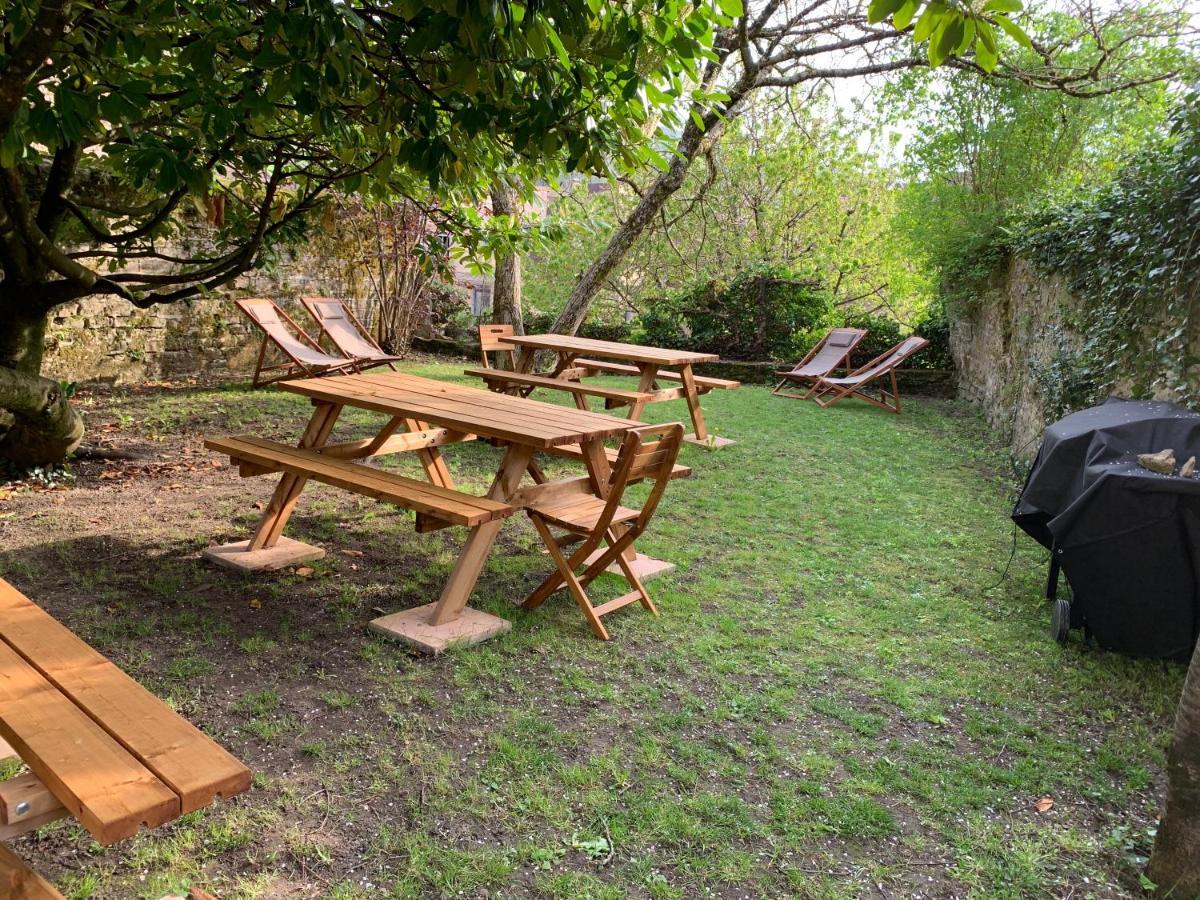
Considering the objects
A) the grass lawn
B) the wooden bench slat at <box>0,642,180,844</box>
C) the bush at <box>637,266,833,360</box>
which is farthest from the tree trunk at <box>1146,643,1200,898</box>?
the bush at <box>637,266,833,360</box>

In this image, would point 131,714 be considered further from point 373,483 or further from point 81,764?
point 373,483

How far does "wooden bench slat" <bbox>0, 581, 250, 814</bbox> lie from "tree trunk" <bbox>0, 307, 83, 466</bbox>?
3.29 meters

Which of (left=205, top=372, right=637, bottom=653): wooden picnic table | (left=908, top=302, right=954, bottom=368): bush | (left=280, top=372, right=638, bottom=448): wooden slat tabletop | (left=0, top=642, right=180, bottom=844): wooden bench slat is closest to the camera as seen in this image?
(left=0, top=642, right=180, bottom=844): wooden bench slat

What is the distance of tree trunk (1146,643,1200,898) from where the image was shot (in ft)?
6.37

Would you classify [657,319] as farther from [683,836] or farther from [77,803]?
[77,803]

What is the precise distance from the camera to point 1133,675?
10.3 ft

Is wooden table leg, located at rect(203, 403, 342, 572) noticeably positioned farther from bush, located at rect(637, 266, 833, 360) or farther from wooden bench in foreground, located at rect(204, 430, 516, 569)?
bush, located at rect(637, 266, 833, 360)

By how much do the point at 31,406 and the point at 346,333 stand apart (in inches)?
167

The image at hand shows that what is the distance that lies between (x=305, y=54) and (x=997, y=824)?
286 cm

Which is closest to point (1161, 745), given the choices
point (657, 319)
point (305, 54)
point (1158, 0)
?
point (305, 54)

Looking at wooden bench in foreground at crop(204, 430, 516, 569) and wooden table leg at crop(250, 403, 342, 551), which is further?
wooden table leg at crop(250, 403, 342, 551)

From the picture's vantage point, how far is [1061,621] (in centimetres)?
341

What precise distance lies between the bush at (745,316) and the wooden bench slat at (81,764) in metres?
11.2

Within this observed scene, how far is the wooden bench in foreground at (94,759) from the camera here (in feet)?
4.26
